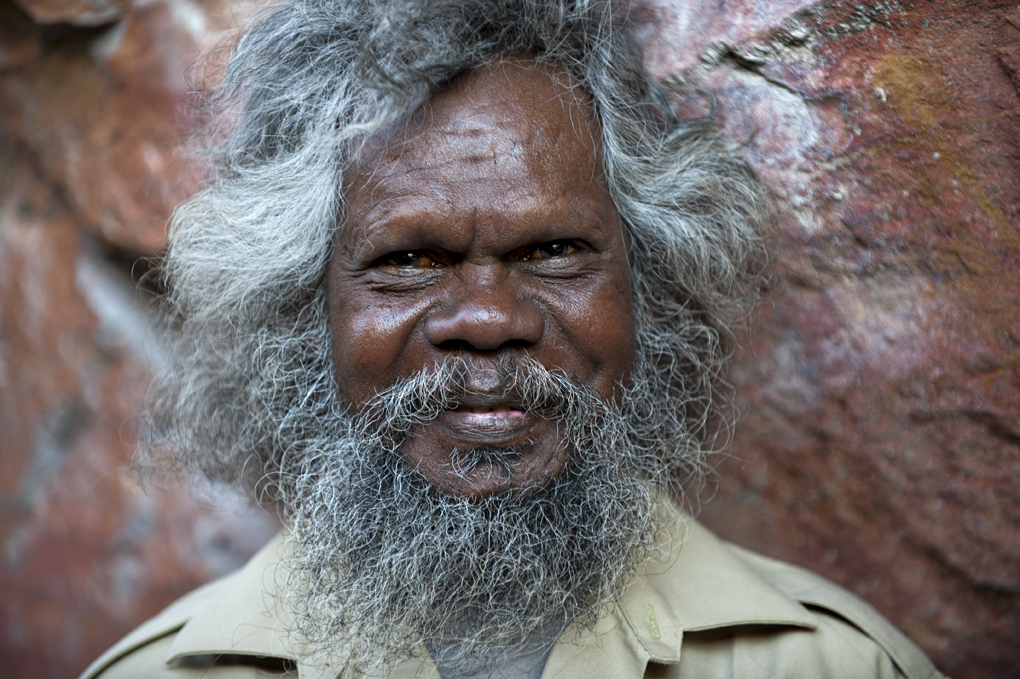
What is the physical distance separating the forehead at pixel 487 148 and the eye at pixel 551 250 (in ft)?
0.28

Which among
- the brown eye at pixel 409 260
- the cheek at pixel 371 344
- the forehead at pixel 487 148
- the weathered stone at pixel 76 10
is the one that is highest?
the weathered stone at pixel 76 10

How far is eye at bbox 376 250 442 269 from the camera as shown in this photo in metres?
1.58

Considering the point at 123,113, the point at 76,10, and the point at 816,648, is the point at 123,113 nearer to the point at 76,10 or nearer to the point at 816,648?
the point at 76,10

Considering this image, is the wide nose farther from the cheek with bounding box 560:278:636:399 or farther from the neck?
the neck

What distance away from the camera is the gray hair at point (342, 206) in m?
1.57

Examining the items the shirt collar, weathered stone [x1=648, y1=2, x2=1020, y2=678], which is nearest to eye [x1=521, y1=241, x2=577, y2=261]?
weathered stone [x1=648, y1=2, x2=1020, y2=678]

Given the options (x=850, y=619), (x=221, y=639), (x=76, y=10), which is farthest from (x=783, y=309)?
(x=76, y=10)

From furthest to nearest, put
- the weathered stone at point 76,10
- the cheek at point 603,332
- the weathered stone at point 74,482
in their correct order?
the weathered stone at point 74,482 < the weathered stone at point 76,10 < the cheek at point 603,332

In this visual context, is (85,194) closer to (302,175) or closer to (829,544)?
(302,175)

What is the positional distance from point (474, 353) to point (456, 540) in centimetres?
38

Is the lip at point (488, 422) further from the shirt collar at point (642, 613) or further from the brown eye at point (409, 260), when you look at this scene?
the shirt collar at point (642, 613)

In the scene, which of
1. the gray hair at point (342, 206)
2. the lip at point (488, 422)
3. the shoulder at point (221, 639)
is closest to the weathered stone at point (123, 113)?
the gray hair at point (342, 206)

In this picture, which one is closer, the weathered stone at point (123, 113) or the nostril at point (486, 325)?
the nostril at point (486, 325)

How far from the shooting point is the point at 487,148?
4.93 ft
